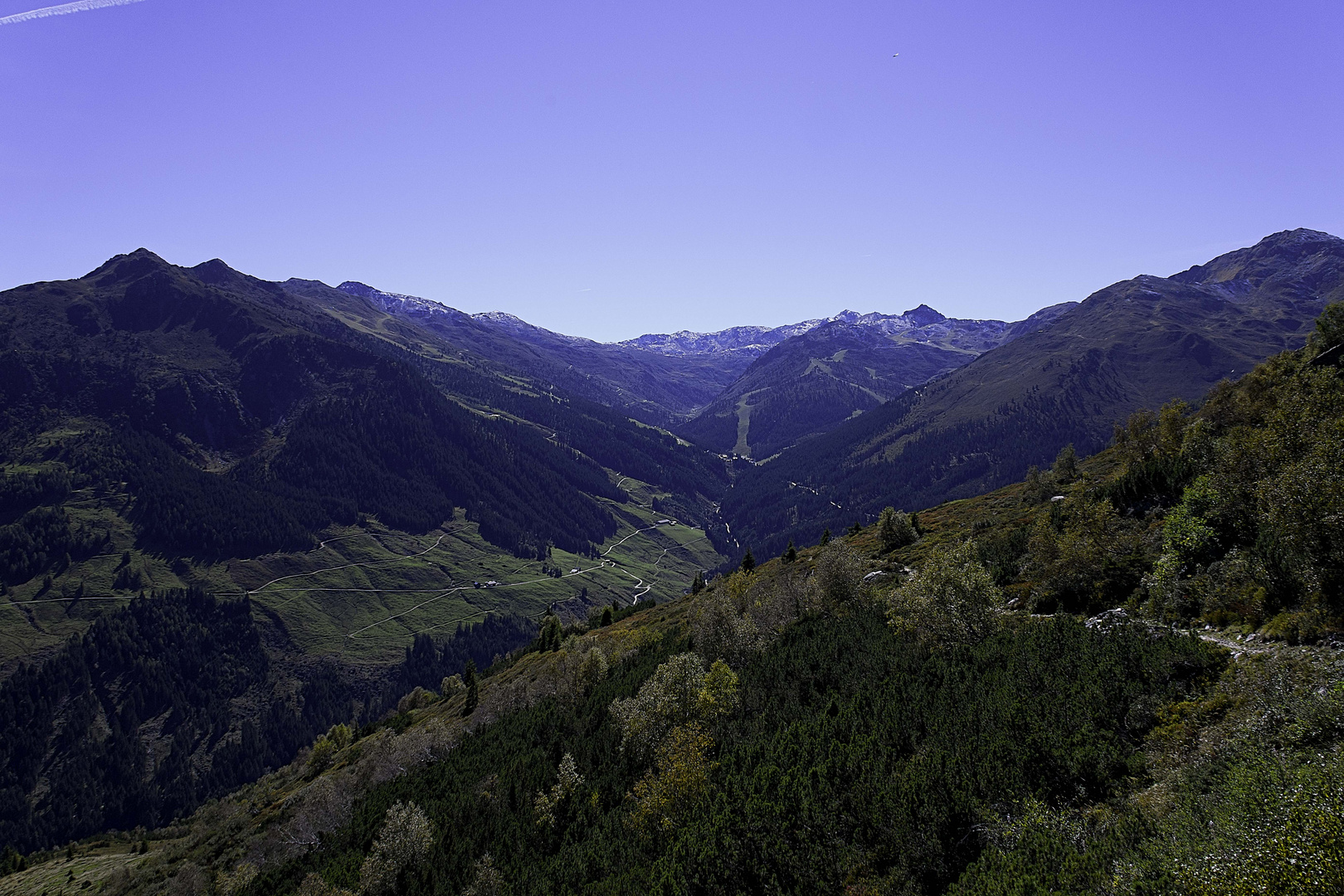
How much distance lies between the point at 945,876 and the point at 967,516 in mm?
101614

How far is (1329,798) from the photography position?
15.3 meters

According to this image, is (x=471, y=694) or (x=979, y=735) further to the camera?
(x=471, y=694)

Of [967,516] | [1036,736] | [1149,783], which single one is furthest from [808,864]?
[967,516]

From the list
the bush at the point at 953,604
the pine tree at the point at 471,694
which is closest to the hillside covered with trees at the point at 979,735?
the bush at the point at 953,604

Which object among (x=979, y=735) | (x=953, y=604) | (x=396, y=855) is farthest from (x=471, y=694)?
(x=979, y=735)

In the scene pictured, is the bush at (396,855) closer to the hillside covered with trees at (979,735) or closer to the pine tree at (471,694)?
the hillside covered with trees at (979,735)

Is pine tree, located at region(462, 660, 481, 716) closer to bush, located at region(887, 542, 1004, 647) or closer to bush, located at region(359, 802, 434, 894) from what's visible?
bush, located at region(359, 802, 434, 894)

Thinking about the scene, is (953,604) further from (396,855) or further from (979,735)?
(396,855)

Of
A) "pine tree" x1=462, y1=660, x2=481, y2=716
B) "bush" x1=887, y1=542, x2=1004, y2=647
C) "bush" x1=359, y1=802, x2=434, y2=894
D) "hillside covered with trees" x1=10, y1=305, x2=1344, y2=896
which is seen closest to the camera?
"hillside covered with trees" x1=10, y1=305, x2=1344, y2=896

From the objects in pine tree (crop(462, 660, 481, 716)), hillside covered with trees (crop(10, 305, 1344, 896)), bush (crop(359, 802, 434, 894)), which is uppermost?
hillside covered with trees (crop(10, 305, 1344, 896))

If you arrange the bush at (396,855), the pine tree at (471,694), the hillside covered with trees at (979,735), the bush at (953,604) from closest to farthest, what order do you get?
the hillside covered with trees at (979,735)
the bush at (953,604)
the bush at (396,855)
the pine tree at (471,694)

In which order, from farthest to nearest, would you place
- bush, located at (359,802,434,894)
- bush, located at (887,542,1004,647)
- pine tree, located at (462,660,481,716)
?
pine tree, located at (462,660,481,716) → bush, located at (359,802,434,894) → bush, located at (887,542,1004,647)

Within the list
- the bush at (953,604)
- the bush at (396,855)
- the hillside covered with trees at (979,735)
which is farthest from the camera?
the bush at (396,855)

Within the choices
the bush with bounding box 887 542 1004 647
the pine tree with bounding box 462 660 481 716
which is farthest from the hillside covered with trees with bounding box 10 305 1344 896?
the pine tree with bounding box 462 660 481 716
